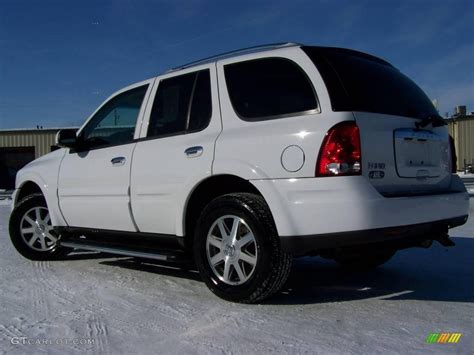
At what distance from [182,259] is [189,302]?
1.47ft

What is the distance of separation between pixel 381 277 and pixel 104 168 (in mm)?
2738

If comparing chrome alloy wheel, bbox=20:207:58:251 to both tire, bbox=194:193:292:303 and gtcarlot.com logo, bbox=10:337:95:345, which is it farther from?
gtcarlot.com logo, bbox=10:337:95:345

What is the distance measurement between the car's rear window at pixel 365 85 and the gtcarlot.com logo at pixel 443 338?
147cm

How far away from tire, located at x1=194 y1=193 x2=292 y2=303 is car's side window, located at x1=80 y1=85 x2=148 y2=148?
1359mm

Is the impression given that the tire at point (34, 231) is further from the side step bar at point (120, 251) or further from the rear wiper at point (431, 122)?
the rear wiper at point (431, 122)

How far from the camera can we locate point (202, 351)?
2.85m

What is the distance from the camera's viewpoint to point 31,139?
38.5 m

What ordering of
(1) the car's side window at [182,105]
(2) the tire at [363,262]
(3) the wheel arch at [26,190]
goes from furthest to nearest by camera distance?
(3) the wheel arch at [26,190], (2) the tire at [363,262], (1) the car's side window at [182,105]

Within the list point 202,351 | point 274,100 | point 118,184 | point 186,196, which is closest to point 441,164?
point 274,100

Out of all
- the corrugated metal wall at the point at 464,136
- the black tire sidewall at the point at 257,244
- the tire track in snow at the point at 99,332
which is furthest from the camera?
the corrugated metal wall at the point at 464,136

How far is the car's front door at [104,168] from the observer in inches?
184

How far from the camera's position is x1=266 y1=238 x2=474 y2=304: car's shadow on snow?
13.0ft

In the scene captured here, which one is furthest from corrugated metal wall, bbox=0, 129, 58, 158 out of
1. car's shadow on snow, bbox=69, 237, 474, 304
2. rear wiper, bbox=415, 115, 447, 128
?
rear wiper, bbox=415, 115, 447, 128

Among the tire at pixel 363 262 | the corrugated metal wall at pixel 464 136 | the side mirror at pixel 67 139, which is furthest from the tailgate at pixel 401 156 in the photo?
the corrugated metal wall at pixel 464 136
